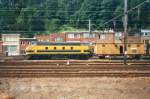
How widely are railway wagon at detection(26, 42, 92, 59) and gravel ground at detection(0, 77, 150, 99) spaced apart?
28.0m

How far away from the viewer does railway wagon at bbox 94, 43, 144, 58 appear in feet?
174

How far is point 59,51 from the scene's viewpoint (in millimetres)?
53594

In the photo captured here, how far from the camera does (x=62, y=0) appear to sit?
13112 cm

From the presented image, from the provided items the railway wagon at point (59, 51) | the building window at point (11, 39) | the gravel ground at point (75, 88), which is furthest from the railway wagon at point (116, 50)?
the building window at point (11, 39)

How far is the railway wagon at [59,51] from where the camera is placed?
174 ft

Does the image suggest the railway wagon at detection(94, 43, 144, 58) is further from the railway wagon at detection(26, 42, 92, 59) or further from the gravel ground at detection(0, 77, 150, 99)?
the gravel ground at detection(0, 77, 150, 99)

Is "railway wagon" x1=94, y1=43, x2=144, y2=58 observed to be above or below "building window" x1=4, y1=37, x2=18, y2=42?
below

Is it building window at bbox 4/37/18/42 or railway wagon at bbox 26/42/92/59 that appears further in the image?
building window at bbox 4/37/18/42

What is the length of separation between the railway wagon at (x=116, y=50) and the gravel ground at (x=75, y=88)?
92.0 ft

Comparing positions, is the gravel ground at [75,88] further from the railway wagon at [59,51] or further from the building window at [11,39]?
the building window at [11,39]

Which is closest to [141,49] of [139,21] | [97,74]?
[97,74]

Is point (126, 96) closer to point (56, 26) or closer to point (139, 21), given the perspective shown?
point (139, 21)

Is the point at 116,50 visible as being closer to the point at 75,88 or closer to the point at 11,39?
the point at 75,88

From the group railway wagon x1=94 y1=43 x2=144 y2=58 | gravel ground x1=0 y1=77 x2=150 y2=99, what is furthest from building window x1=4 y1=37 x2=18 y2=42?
gravel ground x1=0 y1=77 x2=150 y2=99
